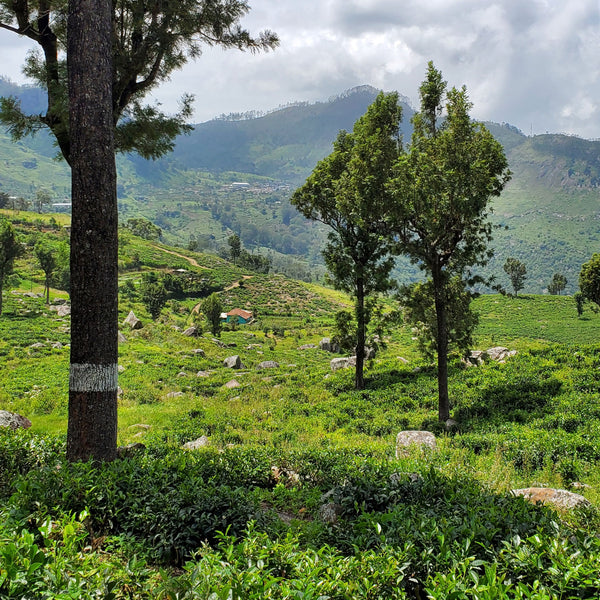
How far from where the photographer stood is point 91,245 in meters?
5.27

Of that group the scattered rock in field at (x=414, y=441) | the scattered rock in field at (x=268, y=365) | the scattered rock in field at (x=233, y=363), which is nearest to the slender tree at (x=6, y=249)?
the scattered rock in field at (x=233, y=363)

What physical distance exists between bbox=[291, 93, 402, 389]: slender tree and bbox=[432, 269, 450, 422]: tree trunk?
2253 mm

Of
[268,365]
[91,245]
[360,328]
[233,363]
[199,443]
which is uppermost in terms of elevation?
[91,245]

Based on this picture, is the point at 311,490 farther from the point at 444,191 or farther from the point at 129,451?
the point at 444,191

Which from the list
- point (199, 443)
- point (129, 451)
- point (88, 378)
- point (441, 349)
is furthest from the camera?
point (441, 349)

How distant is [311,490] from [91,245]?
4.59 m

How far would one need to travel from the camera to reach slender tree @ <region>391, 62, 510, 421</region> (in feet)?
37.5

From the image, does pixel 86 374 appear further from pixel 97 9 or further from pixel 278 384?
pixel 278 384

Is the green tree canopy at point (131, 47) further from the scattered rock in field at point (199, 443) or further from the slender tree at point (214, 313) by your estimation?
the slender tree at point (214, 313)

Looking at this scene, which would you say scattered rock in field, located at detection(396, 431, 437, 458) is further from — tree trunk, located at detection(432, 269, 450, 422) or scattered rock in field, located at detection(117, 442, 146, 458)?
scattered rock in field, located at detection(117, 442, 146, 458)

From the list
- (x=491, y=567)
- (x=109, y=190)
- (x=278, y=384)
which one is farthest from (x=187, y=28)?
(x=278, y=384)

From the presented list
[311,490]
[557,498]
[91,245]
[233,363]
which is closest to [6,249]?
[233,363]

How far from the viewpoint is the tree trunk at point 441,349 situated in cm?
1223

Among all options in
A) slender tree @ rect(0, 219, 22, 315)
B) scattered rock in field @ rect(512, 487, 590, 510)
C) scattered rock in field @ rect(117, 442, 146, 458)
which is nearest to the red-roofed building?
slender tree @ rect(0, 219, 22, 315)
